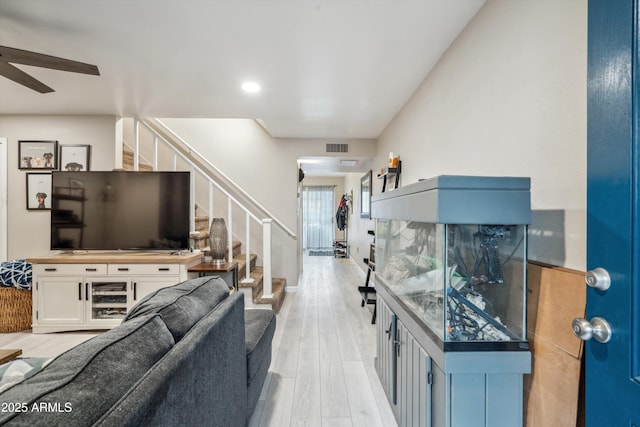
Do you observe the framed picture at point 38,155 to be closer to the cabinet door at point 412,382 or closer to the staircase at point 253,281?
the staircase at point 253,281

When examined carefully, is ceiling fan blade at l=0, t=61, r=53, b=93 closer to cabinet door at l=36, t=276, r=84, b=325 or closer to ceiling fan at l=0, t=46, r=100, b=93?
ceiling fan at l=0, t=46, r=100, b=93

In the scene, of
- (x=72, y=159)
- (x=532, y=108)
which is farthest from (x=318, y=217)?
(x=532, y=108)

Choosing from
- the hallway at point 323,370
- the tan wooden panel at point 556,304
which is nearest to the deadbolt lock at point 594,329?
the tan wooden panel at point 556,304

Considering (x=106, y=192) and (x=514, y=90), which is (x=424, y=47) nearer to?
(x=514, y=90)

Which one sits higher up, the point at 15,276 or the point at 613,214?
the point at 613,214

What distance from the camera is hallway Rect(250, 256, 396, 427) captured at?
6.01 feet

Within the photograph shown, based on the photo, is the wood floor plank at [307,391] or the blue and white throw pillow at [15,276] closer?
the wood floor plank at [307,391]

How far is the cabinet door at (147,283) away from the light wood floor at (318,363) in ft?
1.90

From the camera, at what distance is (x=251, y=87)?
2816 mm

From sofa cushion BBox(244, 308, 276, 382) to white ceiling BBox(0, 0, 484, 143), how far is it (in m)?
1.91

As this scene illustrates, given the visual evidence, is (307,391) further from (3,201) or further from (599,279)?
(3,201)

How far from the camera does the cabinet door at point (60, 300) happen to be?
9.89ft

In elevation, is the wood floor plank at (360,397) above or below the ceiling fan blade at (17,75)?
below

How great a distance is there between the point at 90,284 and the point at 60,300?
1.09 ft
